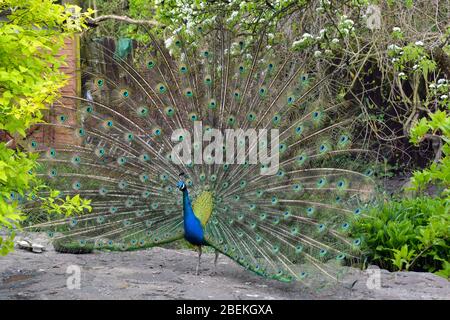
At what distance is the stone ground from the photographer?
5641 millimetres

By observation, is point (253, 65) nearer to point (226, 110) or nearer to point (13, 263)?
point (226, 110)

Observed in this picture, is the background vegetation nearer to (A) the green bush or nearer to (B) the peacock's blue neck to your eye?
(B) the peacock's blue neck

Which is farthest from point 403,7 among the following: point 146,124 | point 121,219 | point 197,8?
point 121,219

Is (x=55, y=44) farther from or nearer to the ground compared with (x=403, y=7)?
nearer to the ground

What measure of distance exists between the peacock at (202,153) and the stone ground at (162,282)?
264 mm

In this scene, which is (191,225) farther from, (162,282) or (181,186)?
(162,282)

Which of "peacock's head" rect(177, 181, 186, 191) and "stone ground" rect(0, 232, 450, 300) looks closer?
"stone ground" rect(0, 232, 450, 300)

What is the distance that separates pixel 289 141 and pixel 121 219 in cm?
172

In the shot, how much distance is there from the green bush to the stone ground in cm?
34

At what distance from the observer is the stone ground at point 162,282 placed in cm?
564

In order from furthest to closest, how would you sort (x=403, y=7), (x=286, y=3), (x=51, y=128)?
(x=403, y=7), (x=286, y=3), (x=51, y=128)

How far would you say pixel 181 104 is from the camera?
6.95 metres

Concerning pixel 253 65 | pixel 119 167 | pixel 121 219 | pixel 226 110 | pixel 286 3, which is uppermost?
pixel 286 3

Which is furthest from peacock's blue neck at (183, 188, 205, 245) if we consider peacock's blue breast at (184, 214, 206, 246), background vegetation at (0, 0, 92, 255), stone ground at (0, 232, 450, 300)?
background vegetation at (0, 0, 92, 255)
